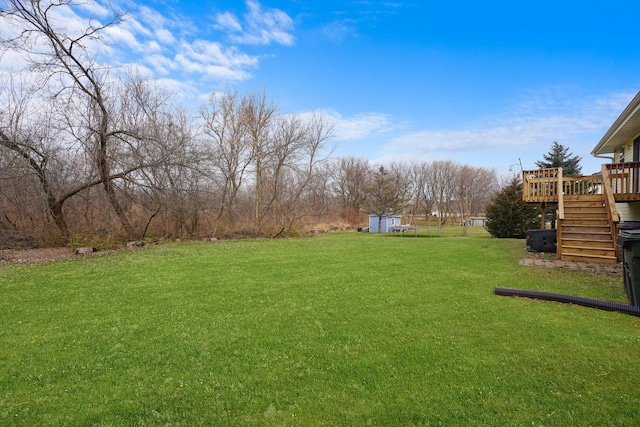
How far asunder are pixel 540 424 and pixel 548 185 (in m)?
9.85

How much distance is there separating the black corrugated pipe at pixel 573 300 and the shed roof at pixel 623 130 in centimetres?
560

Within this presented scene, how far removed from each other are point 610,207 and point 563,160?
1480cm

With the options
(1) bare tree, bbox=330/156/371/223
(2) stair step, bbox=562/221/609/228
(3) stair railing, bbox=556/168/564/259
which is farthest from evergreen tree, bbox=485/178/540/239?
(1) bare tree, bbox=330/156/371/223

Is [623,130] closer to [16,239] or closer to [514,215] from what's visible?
[514,215]

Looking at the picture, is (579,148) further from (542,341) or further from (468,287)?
(542,341)

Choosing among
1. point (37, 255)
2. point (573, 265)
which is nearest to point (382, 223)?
point (573, 265)

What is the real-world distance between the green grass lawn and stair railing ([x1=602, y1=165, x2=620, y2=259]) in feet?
8.45

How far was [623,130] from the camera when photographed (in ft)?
30.0

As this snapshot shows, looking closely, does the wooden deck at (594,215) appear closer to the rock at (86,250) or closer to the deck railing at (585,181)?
the deck railing at (585,181)

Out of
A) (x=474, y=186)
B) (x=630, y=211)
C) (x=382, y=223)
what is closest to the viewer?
(x=630, y=211)

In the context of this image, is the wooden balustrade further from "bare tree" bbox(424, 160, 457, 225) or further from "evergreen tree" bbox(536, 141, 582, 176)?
"bare tree" bbox(424, 160, 457, 225)

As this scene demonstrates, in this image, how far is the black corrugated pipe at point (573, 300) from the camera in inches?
146

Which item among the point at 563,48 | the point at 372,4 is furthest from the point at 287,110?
the point at 563,48

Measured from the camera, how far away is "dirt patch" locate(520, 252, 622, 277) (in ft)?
20.2
